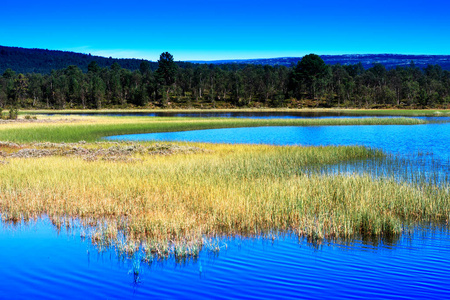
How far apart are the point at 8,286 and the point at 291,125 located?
54905mm

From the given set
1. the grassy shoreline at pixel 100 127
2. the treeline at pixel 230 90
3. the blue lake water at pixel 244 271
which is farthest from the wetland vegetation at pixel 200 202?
the treeline at pixel 230 90

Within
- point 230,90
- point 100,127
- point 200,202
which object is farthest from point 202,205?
point 230,90

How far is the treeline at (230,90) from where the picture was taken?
13362cm

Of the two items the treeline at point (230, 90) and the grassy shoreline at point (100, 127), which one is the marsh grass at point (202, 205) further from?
the treeline at point (230, 90)

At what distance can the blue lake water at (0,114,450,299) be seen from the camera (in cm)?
873

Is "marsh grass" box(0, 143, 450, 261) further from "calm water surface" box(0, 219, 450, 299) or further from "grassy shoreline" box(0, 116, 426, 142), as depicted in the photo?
"grassy shoreline" box(0, 116, 426, 142)

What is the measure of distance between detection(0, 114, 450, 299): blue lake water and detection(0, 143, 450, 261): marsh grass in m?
0.61

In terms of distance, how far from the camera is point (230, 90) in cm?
14738

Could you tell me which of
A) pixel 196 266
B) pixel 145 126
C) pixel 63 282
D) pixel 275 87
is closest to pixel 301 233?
pixel 196 266

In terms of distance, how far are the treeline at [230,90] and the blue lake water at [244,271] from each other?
405 feet

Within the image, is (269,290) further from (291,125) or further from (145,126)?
(291,125)

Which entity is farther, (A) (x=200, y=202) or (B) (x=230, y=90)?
(B) (x=230, y=90)

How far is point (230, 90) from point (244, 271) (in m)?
139

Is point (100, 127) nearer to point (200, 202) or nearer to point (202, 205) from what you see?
point (200, 202)
